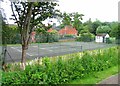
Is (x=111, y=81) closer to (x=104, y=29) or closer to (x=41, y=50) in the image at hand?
(x=41, y=50)

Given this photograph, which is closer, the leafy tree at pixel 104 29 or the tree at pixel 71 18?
the tree at pixel 71 18

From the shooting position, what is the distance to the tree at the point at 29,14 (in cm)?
679

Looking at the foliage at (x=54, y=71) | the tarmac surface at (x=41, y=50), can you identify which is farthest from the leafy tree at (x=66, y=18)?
the tarmac surface at (x=41, y=50)

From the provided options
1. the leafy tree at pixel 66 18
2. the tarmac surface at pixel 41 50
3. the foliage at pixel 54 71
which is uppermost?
the leafy tree at pixel 66 18

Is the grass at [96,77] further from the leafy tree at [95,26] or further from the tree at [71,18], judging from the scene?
the leafy tree at [95,26]

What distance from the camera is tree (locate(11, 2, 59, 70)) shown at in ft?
22.3

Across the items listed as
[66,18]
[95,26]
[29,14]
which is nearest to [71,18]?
[66,18]

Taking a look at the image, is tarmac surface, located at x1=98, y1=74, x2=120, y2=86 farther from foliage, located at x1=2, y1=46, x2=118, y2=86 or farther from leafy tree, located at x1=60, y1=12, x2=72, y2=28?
leafy tree, located at x1=60, y1=12, x2=72, y2=28

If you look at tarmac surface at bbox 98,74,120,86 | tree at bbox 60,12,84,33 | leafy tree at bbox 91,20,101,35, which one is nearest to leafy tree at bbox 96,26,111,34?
leafy tree at bbox 91,20,101,35

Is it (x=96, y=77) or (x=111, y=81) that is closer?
(x=111, y=81)

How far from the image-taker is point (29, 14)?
6801 millimetres

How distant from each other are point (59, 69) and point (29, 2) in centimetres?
211

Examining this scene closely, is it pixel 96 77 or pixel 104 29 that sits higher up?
pixel 104 29

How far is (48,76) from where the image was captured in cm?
586
